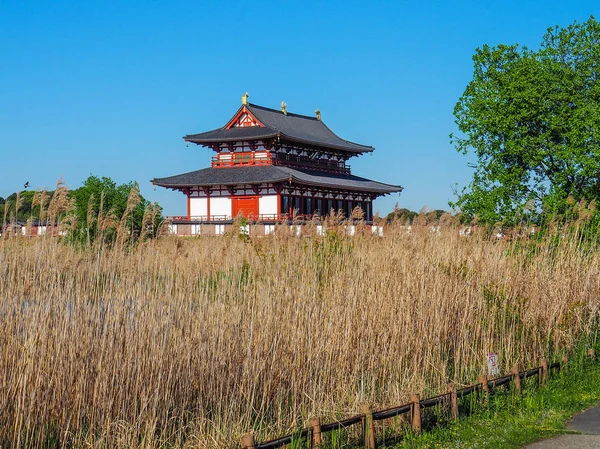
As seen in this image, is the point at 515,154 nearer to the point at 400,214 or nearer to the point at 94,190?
the point at 400,214

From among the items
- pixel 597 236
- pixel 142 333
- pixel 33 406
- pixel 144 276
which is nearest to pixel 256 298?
pixel 144 276

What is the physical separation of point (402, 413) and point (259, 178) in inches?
972

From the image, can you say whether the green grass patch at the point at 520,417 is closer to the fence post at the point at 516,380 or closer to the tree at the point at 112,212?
the fence post at the point at 516,380

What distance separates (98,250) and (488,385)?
10.6 feet

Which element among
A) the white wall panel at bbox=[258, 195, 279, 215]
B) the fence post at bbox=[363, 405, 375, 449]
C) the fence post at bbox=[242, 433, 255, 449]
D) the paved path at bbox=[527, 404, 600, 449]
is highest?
the white wall panel at bbox=[258, 195, 279, 215]

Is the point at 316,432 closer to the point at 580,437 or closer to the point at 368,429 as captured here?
the point at 368,429

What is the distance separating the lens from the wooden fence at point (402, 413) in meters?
4.10

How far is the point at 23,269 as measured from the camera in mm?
5281

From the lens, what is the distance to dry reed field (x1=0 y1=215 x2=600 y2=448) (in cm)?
420

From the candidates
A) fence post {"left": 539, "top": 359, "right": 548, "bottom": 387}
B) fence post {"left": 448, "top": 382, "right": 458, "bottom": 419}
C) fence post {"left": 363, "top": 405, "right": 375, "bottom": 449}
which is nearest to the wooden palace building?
fence post {"left": 539, "top": 359, "right": 548, "bottom": 387}

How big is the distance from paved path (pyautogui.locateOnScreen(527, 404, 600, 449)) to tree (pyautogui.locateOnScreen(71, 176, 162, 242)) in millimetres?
3643

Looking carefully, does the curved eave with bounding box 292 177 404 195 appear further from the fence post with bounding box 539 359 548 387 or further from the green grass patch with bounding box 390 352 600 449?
the green grass patch with bounding box 390 352 600 449

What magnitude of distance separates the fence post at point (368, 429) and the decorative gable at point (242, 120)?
95.1ft

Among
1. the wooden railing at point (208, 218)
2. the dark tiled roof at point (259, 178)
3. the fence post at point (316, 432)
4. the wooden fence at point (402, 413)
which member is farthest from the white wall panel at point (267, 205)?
the fence post at point (316, 432)
